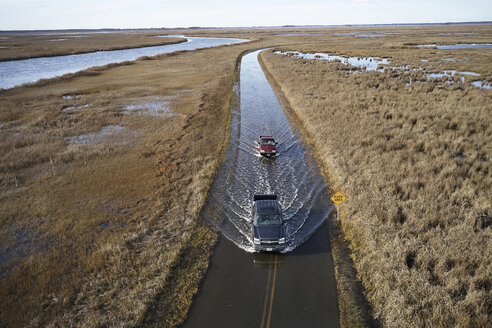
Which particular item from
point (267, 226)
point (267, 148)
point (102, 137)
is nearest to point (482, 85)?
point (267, 148)

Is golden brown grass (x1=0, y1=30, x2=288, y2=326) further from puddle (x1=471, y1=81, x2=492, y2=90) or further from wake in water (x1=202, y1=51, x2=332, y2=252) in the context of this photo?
puddle (x1=471, y1=81, x2=492, y2=90)

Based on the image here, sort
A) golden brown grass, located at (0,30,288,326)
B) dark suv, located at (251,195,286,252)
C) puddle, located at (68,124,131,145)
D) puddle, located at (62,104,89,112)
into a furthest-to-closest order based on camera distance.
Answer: puddle, located at (62,104,89,112) < puddle, located at (68,124,131,145) < dark suv, located at (251,195,286,252) < golden brown grass, located at (0,30,288,326)

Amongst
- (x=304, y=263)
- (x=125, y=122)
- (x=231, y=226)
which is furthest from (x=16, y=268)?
(x=125, y=122)

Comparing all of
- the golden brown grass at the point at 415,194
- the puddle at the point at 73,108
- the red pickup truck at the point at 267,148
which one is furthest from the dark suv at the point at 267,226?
the puddle at the point at 73,108

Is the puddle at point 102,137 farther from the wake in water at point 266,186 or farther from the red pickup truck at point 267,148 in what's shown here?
the red pickup truck at point 267,148

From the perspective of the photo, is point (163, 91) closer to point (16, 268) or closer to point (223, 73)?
point (223, 73)

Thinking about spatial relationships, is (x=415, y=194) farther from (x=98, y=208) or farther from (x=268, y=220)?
(x=98, y=208)

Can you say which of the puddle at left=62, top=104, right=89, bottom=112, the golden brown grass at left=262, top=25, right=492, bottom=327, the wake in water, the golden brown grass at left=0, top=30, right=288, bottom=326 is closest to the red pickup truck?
the wake in water
